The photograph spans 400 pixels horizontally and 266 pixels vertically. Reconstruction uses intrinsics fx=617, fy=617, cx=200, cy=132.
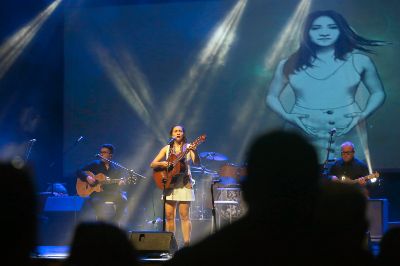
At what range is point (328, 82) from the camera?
37.3ft

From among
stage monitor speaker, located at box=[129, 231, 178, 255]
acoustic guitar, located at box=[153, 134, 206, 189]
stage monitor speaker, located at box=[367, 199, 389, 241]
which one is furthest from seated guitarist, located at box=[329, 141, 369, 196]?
stage monitor speaker, located at box=[129, 231, 178, 255]

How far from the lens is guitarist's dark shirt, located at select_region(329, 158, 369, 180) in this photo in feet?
30.3

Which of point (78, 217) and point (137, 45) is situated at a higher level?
point (137, 45)

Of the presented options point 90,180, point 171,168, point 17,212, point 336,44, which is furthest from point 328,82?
point 17,212

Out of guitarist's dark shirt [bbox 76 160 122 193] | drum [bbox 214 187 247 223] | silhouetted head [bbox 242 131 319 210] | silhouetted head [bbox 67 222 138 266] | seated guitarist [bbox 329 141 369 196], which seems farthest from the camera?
drum [bbox 214 187 247 223]

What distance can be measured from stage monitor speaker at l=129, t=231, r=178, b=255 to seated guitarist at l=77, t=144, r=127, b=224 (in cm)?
377

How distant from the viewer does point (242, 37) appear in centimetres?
1179

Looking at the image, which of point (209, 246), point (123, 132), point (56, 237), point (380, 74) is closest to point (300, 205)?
point (209, 246)

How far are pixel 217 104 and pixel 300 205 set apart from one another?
33.5ft

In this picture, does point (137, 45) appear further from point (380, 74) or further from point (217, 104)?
point (380, 74)

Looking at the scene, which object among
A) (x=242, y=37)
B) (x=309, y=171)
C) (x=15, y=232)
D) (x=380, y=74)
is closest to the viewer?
(x=15, y=232)

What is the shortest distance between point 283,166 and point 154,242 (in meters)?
4.69

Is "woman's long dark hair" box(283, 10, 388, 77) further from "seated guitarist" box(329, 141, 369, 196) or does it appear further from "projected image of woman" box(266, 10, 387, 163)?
"seated guitarist" box(329, 141, 369, 196)

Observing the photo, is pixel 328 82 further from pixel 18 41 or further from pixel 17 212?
pixel 17 212
